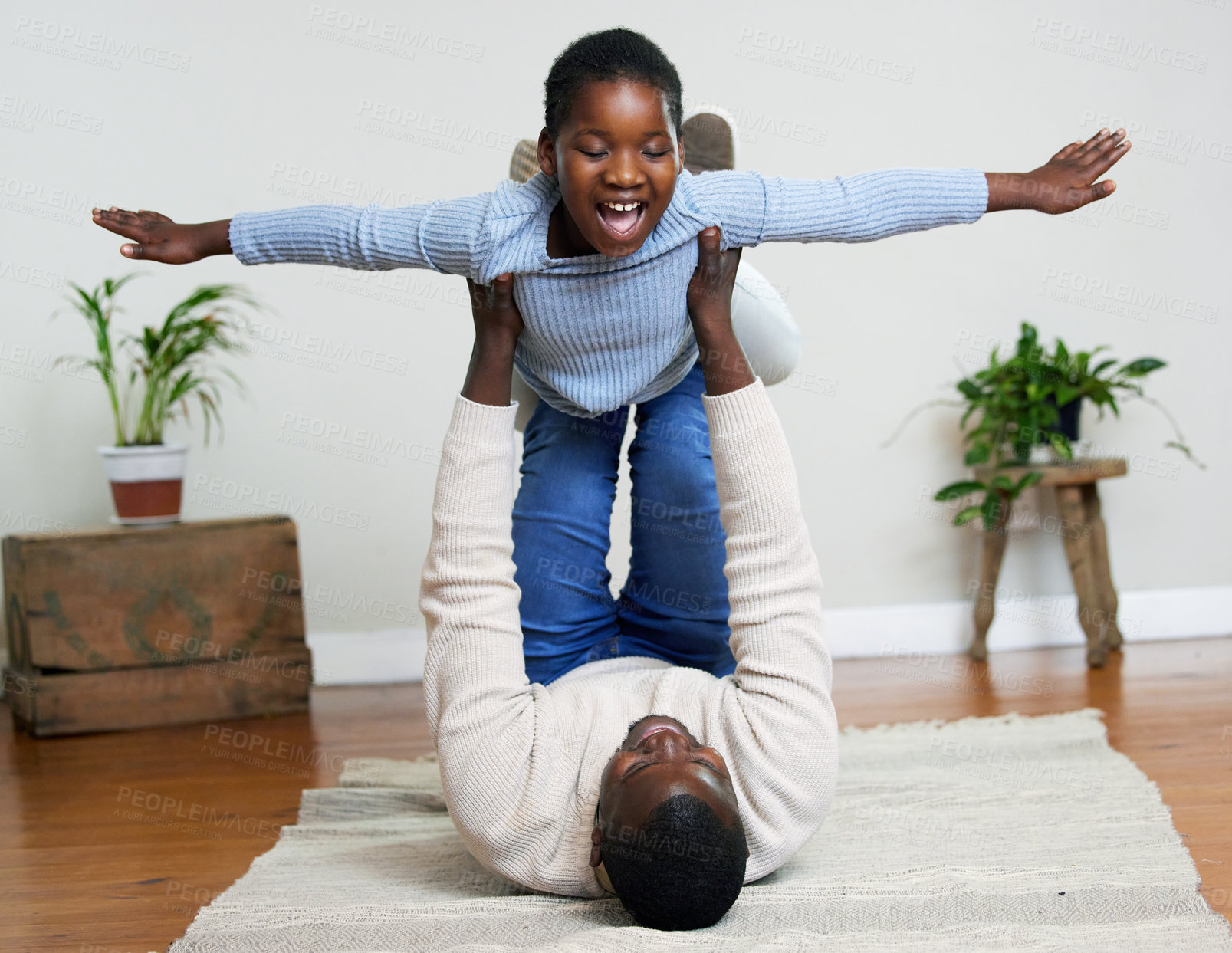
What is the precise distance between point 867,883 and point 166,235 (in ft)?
4.01

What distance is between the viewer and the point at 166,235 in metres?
1.43

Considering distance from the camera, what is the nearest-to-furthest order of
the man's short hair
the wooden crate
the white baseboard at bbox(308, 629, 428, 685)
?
1. the man's short hair
2. the wooden crate
3. the white baseboard at bbox(308, 629, 428, 685)

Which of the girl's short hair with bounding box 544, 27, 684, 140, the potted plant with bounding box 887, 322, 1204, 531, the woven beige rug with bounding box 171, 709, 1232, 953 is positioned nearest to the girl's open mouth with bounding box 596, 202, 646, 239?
the girl's short hair with bounding box 544, 27, 684, 140

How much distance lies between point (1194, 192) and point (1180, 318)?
14.1 inches

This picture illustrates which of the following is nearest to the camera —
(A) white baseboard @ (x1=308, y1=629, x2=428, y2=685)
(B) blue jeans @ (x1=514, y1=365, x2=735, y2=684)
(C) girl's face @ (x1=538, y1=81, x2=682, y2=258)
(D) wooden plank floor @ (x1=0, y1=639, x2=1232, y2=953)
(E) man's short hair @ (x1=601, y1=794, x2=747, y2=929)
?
(E) man's short hair @ (x1=601, y1=794, x2=747, y2=929)

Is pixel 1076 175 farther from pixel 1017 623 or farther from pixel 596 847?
pixel 1017 623

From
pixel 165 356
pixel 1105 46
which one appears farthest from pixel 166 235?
pixel 1105 46

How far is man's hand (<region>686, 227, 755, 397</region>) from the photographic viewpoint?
1.42m

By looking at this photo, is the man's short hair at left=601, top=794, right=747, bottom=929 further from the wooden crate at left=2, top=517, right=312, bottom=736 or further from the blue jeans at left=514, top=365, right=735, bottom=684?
the wooden crate at left=2, top=517, right=312, bottom=736

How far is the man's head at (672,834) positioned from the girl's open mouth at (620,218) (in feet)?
1.95

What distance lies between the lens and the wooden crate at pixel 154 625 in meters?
2.58

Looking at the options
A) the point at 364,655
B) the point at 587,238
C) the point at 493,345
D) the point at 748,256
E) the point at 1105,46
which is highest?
the point at 1105,46

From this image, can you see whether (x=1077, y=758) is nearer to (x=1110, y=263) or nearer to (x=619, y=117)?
(x=619, y=117)

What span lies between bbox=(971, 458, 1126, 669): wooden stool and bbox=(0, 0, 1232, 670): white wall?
0.18m
